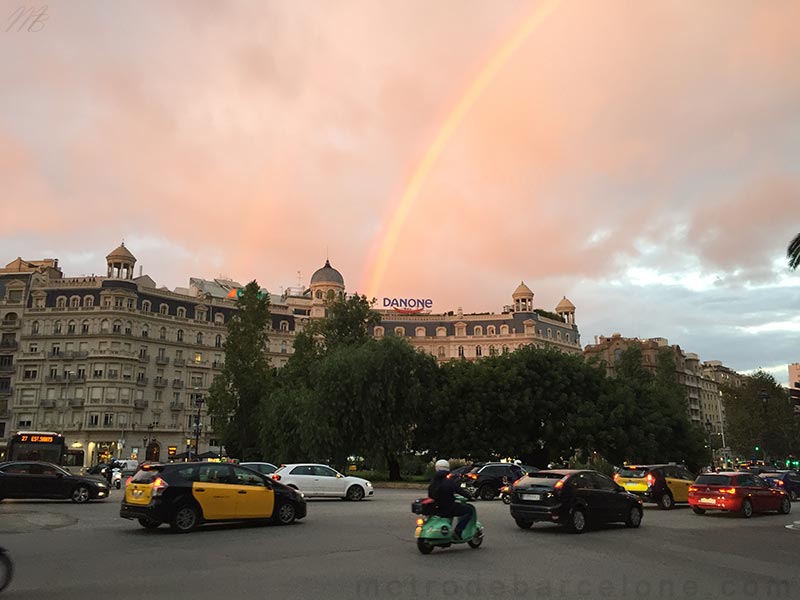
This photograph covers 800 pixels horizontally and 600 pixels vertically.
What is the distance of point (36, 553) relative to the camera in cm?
1260

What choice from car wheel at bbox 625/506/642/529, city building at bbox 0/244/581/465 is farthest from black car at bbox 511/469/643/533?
city building at bbox 0/244/581/465

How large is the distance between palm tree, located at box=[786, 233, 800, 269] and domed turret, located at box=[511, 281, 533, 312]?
83.1m

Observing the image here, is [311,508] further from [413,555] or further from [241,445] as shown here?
[241,445]

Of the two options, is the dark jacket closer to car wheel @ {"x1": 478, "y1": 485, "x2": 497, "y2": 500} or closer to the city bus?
car wheel @ {"x1": 478, "y1": 485, "x2": 497, "y2": 500}

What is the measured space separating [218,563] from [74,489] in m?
17.0

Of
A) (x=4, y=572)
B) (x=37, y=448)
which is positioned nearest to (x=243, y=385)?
(x=37, y=448)

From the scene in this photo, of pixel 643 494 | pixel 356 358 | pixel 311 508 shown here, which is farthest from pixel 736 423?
pixel 311 508

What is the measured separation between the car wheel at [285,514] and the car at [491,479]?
15.1 metres

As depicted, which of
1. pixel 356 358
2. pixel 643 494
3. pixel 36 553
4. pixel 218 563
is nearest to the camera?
pixel 218 563

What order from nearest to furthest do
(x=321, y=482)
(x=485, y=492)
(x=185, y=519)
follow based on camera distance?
(x=185, y=519)
(x=321, y=482)
(x=485, y=492)

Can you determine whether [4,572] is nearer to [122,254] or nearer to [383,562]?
[383,562]

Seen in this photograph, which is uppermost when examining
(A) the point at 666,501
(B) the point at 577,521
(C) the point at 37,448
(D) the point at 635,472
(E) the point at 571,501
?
(C) the point at 37,448

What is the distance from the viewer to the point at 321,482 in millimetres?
28234

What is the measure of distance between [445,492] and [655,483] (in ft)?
50.8
